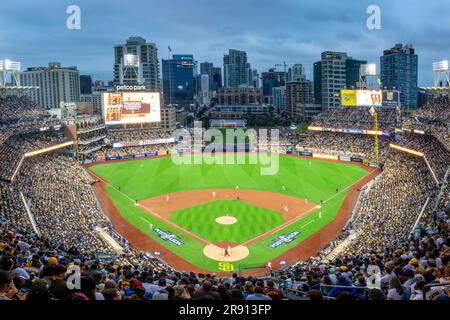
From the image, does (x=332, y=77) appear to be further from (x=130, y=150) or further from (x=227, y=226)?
(x=227, y=226)

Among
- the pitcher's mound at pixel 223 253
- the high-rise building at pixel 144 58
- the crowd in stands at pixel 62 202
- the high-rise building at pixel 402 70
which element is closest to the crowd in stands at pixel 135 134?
the crowd in stands at pixel 62 202

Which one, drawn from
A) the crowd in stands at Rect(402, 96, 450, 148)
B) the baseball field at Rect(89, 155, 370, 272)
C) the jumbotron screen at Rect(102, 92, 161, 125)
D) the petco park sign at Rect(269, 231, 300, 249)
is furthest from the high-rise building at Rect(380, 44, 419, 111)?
the petco park sign at Rect(269, 231, 300, 249)

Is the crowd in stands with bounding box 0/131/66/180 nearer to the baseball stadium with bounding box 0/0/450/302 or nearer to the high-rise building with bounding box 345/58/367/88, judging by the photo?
the baseball stadium with bounding box 0/0/450/302

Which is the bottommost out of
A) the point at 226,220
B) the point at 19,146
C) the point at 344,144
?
the point at 226,220

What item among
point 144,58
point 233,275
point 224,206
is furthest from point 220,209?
point 144,58

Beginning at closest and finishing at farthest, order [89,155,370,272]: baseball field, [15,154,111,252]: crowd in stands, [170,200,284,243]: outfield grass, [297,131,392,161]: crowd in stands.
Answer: [15,154,111,252]: crowd in stands → [89,155,370,272]: baseball field → [170,200,284,243]: outfield grass → [297,131,392,161]: crowd in stands

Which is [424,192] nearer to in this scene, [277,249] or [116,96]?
[277,249]
